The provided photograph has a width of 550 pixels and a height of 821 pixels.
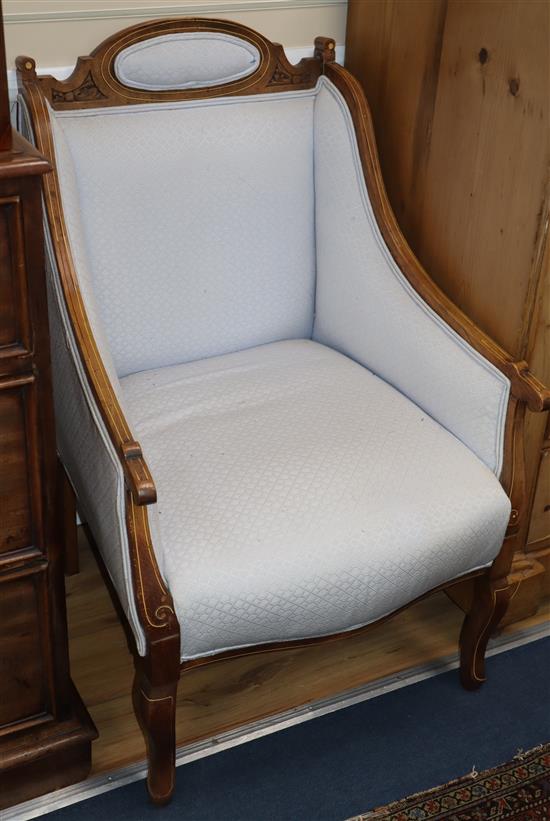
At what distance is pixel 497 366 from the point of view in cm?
170

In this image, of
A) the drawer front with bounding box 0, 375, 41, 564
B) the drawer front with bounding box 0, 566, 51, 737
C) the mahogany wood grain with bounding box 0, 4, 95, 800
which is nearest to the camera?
the mahogany wood grain with bounding box 0, 4, 95, 800

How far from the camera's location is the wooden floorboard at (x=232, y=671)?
1.81m

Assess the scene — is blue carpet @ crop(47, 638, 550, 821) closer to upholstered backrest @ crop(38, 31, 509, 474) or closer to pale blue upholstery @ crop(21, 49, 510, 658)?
pale blue upholstery @ crop(21, 49, 510, 658)

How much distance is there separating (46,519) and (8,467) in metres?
0.11

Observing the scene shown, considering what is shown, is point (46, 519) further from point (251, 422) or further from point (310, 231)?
point (310, 231)

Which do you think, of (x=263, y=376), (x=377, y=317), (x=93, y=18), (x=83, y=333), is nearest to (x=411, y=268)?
(x=377, y=317)

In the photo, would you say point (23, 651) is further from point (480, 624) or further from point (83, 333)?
point (480, 624)

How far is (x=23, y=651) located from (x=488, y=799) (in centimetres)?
84

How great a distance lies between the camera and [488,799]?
1698mm

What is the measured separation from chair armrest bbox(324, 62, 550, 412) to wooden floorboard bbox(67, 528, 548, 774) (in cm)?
62

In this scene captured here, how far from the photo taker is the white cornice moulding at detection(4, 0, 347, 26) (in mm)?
1791

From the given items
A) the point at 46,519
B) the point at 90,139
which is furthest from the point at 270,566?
the point at 90,139

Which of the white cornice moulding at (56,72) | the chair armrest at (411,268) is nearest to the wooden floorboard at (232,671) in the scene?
the chair armrest at (411,268)

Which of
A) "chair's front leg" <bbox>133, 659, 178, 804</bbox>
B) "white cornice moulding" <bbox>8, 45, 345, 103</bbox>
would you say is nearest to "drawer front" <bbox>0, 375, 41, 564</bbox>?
"chair's front leg" <bbox>133, 659, 178, 804</bbox>
